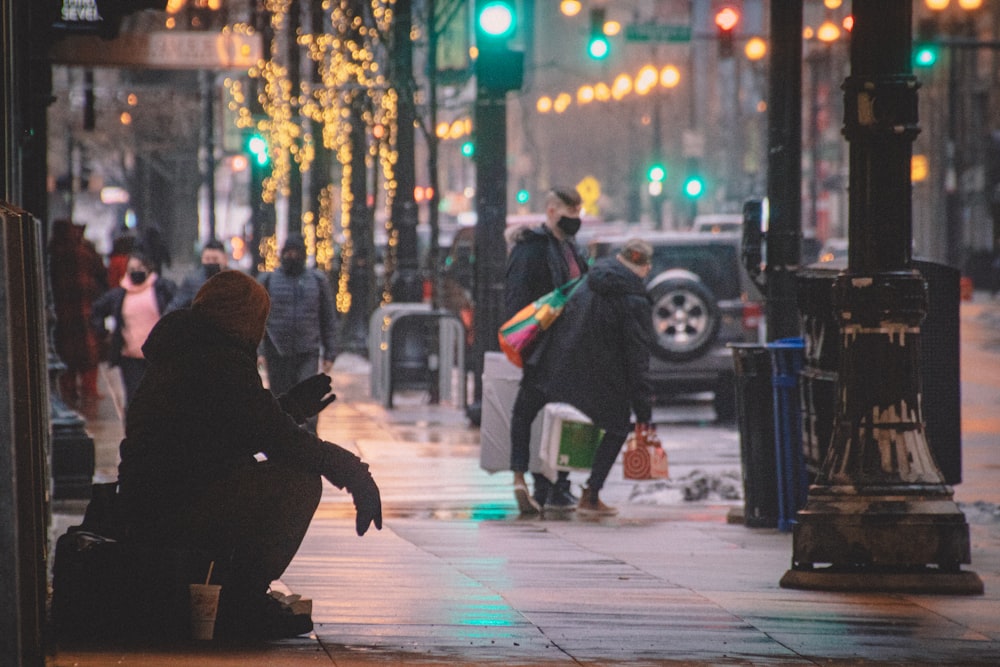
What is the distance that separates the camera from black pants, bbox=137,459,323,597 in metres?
6.61

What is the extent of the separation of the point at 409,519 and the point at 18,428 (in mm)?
6623

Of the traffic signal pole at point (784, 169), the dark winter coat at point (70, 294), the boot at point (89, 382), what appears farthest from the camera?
the boot at point (89, 382)

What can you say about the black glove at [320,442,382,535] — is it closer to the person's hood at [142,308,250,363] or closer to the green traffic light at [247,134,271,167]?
the person's hood at [142,308,250,363]

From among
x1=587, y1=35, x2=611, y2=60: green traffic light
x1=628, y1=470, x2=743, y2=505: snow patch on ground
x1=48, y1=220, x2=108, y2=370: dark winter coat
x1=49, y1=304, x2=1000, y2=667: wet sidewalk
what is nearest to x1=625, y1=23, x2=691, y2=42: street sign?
x1=587, y1=35, x2=611, y2=60: green traffic light

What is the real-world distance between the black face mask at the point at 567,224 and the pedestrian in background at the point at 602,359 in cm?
60

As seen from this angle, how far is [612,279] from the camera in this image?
11.7m

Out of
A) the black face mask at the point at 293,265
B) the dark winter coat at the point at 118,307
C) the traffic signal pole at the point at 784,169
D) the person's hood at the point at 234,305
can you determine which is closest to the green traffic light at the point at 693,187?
the dark winter coat at the point at 118,307

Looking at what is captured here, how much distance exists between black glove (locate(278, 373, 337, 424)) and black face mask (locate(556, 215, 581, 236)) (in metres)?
5.19

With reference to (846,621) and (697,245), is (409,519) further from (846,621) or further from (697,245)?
(697,245)

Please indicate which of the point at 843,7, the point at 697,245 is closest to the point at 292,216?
the point at 697,245

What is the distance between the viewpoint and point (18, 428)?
484cm

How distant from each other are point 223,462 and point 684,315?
1241 centimetres

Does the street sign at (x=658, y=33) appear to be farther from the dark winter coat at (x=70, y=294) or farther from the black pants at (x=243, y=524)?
the black pants at (x=243, y=524)

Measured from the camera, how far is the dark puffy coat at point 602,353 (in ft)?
38.3
